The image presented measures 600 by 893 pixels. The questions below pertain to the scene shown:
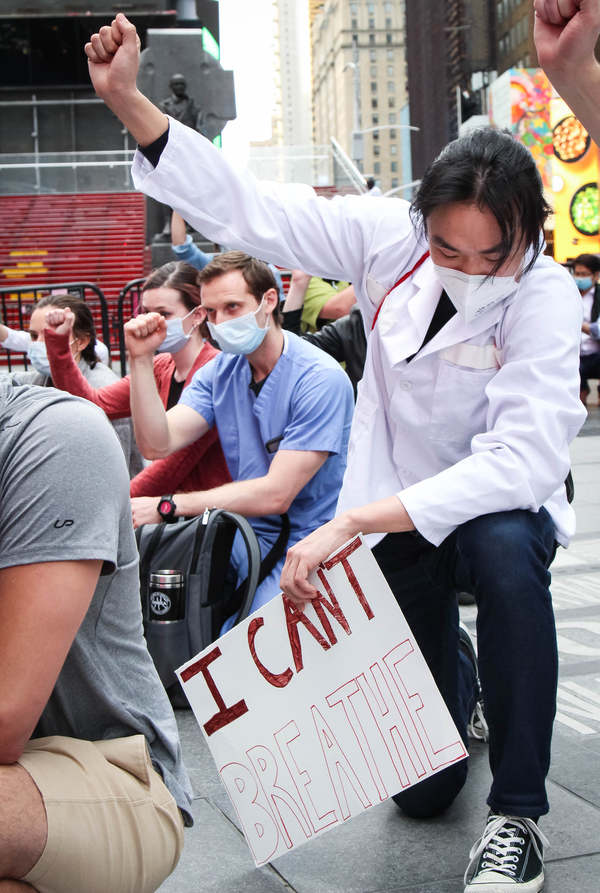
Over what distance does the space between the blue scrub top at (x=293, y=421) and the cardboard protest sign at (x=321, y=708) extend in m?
1.32

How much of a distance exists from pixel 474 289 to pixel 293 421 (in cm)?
140

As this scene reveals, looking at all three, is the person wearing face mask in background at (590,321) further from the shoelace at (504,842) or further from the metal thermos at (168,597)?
the shoelace at (504,842)

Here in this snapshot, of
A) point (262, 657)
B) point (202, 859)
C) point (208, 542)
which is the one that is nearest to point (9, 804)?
point (262, 657)

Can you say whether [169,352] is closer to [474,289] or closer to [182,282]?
[182,282]

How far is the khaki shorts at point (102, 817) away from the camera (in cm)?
157

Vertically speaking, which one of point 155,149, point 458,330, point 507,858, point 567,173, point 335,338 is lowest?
point 507,858

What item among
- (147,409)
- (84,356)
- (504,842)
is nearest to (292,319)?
(84,356)

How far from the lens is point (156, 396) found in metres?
3.69

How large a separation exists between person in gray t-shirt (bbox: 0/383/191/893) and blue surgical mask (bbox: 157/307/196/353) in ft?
8.72

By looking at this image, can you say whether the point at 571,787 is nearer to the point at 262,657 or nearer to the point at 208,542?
the point at 262,657

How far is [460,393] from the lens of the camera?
2.27 meters

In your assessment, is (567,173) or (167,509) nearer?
(167,509)

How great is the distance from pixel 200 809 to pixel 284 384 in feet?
4.71

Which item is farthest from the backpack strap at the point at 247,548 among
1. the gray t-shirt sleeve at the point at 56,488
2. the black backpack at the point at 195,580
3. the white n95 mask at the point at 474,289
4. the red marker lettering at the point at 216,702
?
the gray t-shirt sleeve at the point at 56,488
